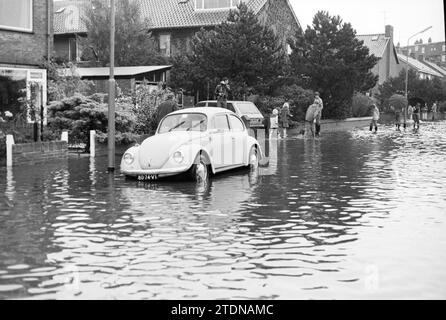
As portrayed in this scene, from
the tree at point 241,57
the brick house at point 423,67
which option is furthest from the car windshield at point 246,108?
the brick house at point 423,67

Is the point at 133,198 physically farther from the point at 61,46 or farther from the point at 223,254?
the point at 61,46

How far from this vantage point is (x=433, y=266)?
22.4 ft

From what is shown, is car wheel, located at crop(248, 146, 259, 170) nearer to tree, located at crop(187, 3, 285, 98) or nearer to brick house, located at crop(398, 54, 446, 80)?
tree, located at crop(187, 3, 285, 98)

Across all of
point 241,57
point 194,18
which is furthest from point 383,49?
point 241,57

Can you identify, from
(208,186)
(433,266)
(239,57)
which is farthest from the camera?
(239,57)

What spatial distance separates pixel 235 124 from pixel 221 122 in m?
0.67

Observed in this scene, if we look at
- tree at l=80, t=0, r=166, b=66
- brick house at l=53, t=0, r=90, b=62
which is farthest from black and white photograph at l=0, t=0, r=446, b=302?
brick house at l=53, t=0, r=90, b=62

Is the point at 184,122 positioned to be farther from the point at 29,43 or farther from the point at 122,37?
the point at 122,37

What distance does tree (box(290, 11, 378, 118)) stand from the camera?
44.1m

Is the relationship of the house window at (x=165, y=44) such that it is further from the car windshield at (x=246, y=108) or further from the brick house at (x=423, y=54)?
the brick house at (x=423, y=54)

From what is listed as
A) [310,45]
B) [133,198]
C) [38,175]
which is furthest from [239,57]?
[133,198]

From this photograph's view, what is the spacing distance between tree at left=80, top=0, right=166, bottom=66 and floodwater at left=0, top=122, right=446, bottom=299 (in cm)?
2972

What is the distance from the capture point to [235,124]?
16.3 m
